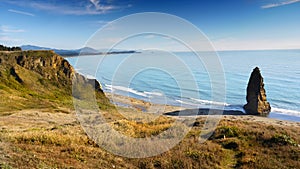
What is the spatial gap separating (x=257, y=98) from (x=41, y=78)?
51680 millimetres

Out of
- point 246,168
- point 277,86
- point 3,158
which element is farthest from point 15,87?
point 277,86

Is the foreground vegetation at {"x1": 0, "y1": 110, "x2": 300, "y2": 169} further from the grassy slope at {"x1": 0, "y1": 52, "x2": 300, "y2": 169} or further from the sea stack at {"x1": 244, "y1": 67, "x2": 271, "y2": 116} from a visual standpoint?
the sea stack at {"x1": 244, "y1": 67, "x2": 271, "y2": 116}

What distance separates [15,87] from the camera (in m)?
43.4

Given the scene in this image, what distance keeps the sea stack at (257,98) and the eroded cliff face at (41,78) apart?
3521 cm

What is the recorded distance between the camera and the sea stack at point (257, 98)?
178ft

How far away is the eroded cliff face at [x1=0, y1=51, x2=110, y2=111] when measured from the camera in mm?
43766

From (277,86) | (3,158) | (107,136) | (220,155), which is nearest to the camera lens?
(3,158)

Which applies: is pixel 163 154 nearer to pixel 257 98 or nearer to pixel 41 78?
pixel 41 78

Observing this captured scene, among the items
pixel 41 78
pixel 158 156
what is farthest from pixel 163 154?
pixel 41 78

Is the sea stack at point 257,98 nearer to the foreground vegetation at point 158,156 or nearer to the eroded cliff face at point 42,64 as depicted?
the foreground vegetation at point 158,156

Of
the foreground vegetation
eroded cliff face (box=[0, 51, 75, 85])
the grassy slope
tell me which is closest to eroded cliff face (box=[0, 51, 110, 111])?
eroded cliff face (box=[0, 51, 75, 85])

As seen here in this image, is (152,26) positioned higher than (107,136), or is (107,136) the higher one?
(152,26)

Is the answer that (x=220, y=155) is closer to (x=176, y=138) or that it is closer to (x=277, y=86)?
(x=176, y=138)

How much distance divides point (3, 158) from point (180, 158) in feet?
24.5
